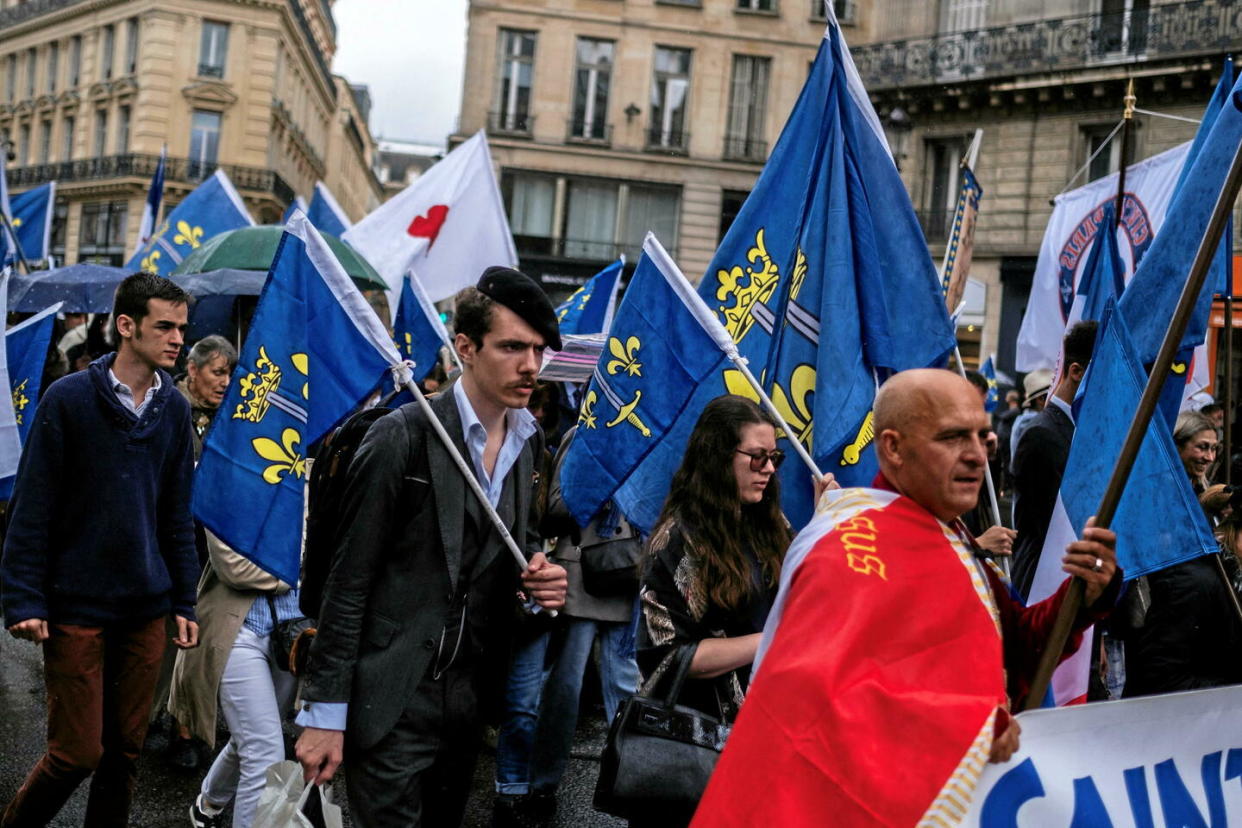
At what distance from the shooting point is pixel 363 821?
11.3ft

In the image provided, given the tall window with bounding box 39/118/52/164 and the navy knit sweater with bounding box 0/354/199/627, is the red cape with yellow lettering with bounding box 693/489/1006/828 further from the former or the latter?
the tall window with bounding box 39/118/52/164

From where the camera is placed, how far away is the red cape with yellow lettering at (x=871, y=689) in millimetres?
2590

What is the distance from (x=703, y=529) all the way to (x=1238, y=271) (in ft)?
69.0

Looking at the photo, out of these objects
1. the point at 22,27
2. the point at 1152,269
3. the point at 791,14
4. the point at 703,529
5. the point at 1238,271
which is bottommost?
the point at 703,529

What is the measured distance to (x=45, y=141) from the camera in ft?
189

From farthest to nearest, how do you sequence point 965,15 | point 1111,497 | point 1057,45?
point 965,15 < point 1057,45 < point 1111,497

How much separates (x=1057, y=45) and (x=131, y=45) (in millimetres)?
38458

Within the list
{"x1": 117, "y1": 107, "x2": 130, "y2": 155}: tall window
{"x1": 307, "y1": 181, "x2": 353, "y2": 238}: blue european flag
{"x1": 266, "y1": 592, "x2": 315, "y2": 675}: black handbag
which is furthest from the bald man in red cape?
{"x1": 117, "y1": 107, "x2": 130, "y2": 155}: tall window

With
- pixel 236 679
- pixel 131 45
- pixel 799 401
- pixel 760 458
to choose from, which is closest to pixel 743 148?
pixel 131 45

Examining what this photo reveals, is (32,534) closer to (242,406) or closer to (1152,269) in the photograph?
(242,406)

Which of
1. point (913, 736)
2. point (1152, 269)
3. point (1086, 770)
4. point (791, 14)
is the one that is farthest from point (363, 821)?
point (791, 14)

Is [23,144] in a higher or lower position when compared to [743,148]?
higher

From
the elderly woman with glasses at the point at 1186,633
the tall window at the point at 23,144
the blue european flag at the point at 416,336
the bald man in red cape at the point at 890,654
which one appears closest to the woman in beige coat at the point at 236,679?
the bald man in red cape at the point at 890,654

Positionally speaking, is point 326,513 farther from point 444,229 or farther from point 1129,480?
point 444,229
